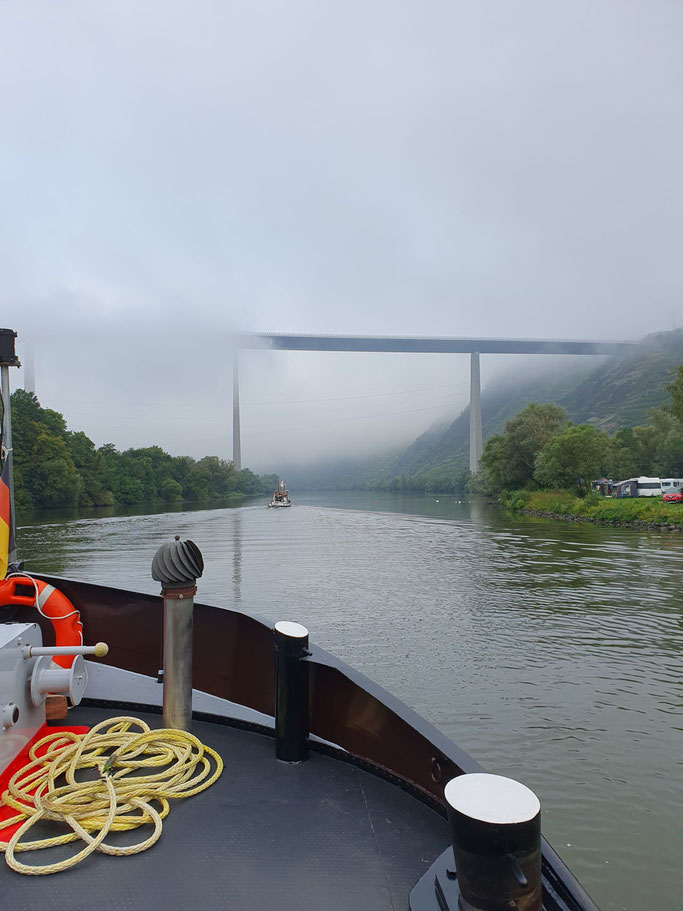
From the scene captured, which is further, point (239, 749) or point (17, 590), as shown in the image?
point (17, 590)

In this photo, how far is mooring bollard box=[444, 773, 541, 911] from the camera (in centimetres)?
128

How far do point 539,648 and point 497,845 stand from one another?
8887 mm

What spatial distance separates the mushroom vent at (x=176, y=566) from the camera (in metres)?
2.69

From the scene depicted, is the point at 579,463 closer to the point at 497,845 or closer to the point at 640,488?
the point at 640,488

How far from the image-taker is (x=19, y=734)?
2445mm

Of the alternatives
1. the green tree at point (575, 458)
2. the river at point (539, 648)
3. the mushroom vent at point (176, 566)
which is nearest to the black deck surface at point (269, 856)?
the mushroom vent at point (176, 566)

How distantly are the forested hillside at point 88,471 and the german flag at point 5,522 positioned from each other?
5321 cm

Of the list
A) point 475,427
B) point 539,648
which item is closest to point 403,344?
point 475,427

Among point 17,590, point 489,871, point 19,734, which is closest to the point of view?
point 489,871

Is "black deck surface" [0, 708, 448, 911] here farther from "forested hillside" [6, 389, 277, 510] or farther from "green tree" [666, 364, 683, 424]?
"forested hillside" [6, 389, 277, 510]

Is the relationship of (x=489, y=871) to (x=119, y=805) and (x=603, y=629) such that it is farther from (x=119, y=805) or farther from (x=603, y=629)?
(x=603, y=629)

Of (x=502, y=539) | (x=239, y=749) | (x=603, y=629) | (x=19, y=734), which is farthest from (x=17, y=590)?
(x=502, y=539)

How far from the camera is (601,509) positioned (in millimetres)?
34062

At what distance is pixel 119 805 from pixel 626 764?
17.2 ft
